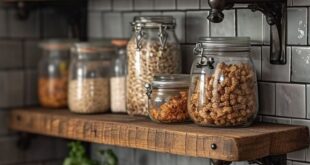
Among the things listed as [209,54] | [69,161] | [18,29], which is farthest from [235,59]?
[18,29]

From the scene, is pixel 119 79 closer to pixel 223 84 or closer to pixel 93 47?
pixel 93 47

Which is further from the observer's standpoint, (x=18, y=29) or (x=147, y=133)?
(x=18, y=29)

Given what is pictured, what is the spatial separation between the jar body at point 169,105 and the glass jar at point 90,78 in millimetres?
241

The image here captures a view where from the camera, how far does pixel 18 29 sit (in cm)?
195

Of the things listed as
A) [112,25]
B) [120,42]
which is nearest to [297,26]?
[120,42]

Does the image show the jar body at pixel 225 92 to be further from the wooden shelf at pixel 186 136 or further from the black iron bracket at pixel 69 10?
the black iron bracket at pixel 69 10

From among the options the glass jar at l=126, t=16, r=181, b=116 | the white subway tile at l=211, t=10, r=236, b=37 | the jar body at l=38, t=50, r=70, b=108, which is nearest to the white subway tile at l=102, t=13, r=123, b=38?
the jar body at l=38, t=50, r=70, b=108

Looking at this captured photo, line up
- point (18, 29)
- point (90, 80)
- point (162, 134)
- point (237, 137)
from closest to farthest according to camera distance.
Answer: point (237, 137) < point (162, 134) < point (90, 80) < point (18, 29)

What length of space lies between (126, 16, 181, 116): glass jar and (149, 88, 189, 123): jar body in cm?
9

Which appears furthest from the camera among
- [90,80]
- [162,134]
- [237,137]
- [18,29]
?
[18,29]

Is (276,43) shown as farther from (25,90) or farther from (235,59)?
(25,90)

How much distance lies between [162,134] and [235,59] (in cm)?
21

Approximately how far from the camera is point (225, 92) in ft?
4.57

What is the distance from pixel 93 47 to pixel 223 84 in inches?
19.1
